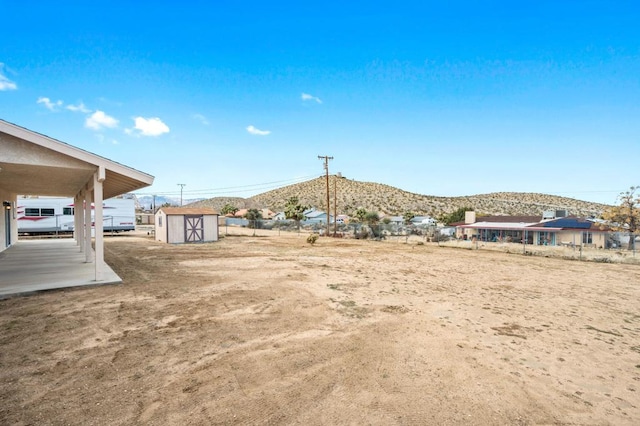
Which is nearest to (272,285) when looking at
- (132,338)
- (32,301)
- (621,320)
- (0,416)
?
(132,338)

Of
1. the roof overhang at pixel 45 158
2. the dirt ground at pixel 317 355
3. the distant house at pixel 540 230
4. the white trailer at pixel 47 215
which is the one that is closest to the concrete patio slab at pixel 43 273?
the dirt ground at pixel 317 355

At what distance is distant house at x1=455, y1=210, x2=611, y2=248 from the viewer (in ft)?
95.6

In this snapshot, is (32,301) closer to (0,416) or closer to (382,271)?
(0,416)

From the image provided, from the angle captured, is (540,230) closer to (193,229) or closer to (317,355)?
(193,229)

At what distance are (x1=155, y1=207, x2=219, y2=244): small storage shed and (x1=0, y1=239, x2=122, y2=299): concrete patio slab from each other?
9.22 m

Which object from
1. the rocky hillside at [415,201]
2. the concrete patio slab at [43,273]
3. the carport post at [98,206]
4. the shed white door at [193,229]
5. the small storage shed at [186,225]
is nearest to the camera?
the concrete patio slab at [43,273]

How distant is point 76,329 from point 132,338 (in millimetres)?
1371

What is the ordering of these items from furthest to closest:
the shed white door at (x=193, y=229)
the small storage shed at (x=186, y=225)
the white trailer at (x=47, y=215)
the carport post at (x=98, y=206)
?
the white trailer at (x=47, y=215)
the shed white door at (x=193, y=229)
the small storage shed at (x=186, y=225)
the carport post at (x=98, y=206)

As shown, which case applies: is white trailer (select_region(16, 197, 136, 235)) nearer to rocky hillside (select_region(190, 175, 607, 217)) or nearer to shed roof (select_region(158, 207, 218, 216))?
shed roof (select_region(158, 207, 218, 216))

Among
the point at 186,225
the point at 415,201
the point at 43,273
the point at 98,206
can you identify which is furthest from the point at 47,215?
the point at 415,201

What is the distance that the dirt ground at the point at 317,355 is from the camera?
3.88m

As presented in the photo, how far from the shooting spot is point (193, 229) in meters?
26.8

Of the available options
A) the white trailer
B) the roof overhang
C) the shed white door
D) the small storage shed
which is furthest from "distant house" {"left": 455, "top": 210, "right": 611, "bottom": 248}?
the white trailer

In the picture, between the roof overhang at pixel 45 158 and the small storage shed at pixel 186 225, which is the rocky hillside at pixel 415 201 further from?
the roof overhang at pixel 45 158
